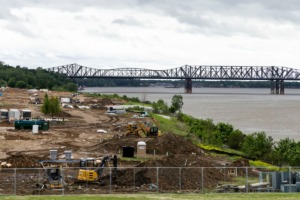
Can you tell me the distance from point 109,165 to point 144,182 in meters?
6.37

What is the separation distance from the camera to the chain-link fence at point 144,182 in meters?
28.0

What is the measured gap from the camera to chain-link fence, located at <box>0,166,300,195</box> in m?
28.0

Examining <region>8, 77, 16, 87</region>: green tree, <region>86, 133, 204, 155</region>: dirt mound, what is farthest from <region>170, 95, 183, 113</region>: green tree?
<region>8, 77, 16, 87</region>: green tree

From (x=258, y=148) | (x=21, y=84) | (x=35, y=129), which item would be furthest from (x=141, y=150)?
(x=21, y=84)

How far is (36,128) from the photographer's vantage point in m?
54.8

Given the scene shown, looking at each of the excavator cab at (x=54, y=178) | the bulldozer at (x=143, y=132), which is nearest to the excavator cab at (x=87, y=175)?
the excavator cab at (x=54, y=178)

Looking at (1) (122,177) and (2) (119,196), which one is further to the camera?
(1) (122,177)

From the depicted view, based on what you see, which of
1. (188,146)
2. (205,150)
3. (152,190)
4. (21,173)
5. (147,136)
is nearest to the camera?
(152,190)

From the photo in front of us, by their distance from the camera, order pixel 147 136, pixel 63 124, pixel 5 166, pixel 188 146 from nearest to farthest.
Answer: pixel 5 166 → pixel 188 146 → pixel 147 136 → pixel 63 124

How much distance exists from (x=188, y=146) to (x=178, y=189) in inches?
637

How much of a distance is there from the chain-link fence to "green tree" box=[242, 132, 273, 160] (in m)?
17.0

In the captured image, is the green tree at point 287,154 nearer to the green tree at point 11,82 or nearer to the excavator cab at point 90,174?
the excavator cab at point 90,174

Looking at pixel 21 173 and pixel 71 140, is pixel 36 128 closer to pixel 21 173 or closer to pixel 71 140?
pixel 71 140

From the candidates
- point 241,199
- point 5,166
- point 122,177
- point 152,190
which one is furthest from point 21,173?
point 241,199
